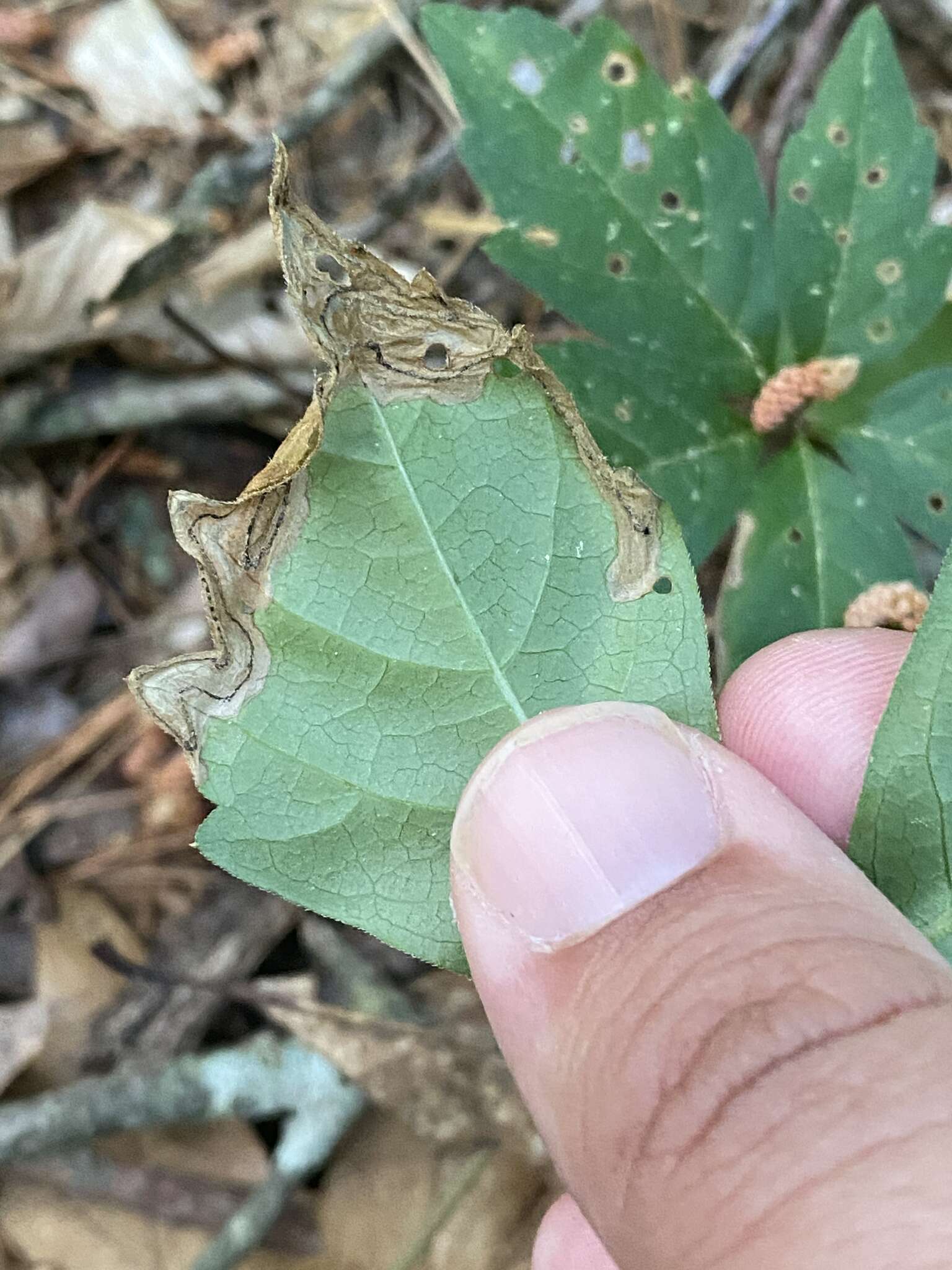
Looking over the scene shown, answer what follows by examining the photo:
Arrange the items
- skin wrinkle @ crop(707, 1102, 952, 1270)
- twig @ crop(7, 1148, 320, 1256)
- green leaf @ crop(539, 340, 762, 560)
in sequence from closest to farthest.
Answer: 1. skin wrinkle @ crop(707, 1102, 952, 1270)
2. green leaf @ crop(539, 340, 762, 560)
3. twig @ crop(7, 1148, 320, 1256)

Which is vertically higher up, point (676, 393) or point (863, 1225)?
point (676, 393)

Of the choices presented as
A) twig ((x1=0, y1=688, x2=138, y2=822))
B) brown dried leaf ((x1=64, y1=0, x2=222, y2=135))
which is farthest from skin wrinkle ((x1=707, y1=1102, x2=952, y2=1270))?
brown dried leaf ((x1=64, y1=0, x2=222, y2=135))

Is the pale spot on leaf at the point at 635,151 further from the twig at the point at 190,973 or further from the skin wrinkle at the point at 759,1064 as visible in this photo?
the twig at the point at 190,973

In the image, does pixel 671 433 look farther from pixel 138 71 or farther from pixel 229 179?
pixel 138 71

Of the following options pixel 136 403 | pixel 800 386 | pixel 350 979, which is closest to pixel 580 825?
pixel 800 386

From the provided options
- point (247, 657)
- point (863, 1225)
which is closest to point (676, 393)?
point (247, 657)

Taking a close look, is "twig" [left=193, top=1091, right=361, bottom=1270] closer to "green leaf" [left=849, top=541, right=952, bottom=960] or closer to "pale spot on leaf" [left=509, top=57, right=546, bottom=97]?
"green leaf" [left=849, top=541, right=952, bottom=960]

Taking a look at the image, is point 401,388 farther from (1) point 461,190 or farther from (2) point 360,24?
(2) point 360,24
